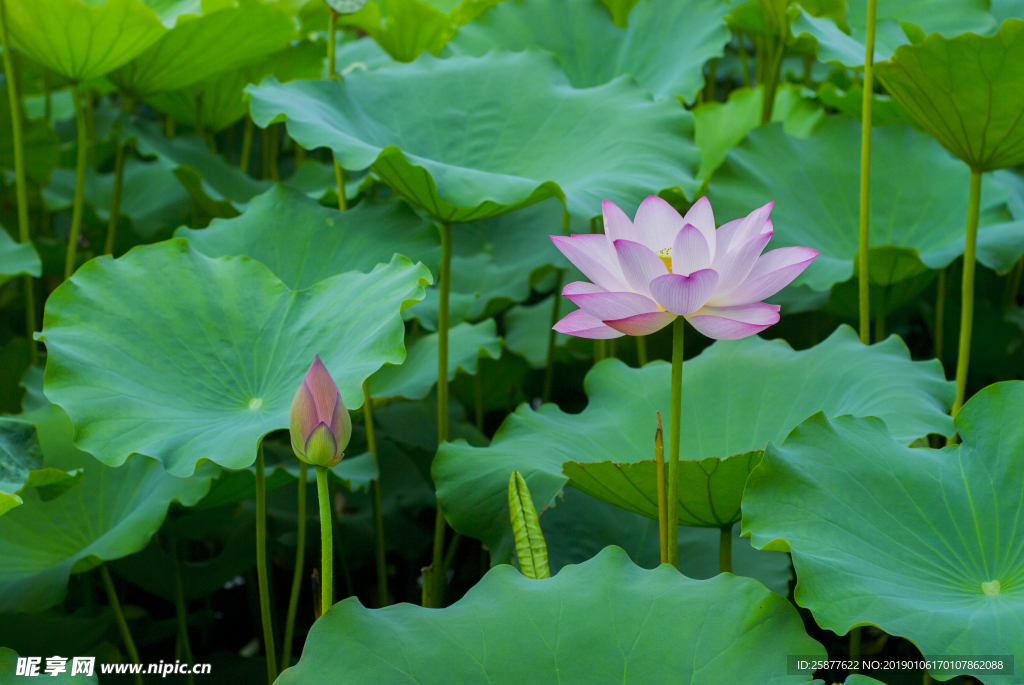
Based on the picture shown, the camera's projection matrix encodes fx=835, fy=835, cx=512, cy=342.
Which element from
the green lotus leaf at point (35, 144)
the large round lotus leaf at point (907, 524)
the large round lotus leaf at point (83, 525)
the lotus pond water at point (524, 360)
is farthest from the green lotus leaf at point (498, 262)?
the green lotus leaf at point (35, 144)

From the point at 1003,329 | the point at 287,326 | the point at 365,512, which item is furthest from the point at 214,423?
the point at 1003,329

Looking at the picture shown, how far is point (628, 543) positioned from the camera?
109 centimetres

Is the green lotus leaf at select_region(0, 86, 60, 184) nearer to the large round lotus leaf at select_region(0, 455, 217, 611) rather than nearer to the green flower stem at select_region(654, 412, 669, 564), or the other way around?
the large round lotus leaf at select_region(0, 455, 217, 611)

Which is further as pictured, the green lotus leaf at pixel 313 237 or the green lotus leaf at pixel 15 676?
the green lotus leaf at pixel 313 237

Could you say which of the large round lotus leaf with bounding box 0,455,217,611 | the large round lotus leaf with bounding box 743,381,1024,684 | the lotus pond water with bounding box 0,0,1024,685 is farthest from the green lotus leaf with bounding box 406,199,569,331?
the large round lotus leaf with bounding box 743,381,1024,684

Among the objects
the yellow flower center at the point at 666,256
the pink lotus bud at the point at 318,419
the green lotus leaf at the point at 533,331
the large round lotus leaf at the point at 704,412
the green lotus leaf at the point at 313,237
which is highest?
the yellow flower center at the point at 666,256

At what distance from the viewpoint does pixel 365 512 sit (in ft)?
4.86

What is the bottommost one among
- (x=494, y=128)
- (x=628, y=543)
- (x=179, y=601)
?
(x=179, y=601)

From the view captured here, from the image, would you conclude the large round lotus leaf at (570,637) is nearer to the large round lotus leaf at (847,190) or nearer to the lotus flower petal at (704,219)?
the lotus flower petal at (704,219)

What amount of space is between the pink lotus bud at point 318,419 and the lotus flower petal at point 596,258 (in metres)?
0.22

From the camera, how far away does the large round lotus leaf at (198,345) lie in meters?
0.87

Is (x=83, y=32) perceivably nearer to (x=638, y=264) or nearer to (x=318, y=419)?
(x=318, y=419)

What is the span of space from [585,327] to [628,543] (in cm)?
51

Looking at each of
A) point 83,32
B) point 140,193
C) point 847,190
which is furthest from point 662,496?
point 140,193
